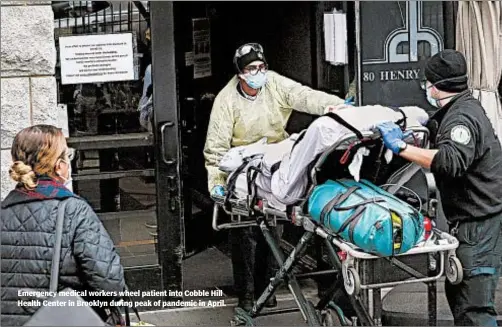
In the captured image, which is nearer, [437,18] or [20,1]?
[20,1]

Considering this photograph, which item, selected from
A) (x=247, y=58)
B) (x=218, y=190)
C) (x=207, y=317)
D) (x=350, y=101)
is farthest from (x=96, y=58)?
(x=207, y=317)

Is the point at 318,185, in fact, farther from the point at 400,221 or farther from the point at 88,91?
the point at 88,91

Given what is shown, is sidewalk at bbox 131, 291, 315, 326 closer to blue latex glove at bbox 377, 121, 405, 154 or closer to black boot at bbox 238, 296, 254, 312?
black boot at bbox 238, 296, 254, 312

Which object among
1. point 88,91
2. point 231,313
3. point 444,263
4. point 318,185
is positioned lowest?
point 231,313

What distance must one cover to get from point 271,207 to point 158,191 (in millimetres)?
1301

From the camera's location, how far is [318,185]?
5605mm

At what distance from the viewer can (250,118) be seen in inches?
271

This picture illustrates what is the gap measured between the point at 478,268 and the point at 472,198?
1.32ft

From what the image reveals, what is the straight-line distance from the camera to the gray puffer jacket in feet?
15.3

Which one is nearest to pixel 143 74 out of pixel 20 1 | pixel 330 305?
pixel 20 1

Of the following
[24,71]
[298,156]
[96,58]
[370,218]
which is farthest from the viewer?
[96,58]

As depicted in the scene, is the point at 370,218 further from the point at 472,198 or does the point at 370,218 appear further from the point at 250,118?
the point at 250,118

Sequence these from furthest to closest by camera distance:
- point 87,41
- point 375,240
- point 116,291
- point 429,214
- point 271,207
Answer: point 87,41 → point 271,207 → point 429,214 → point 375,240 → point 116,291

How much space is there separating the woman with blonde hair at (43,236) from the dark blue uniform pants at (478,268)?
2131mm
